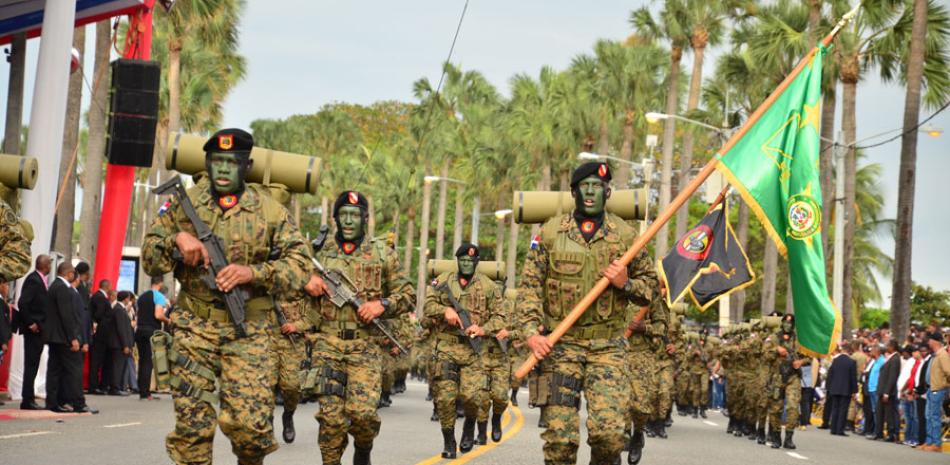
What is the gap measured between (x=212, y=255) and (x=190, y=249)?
23 centimetres

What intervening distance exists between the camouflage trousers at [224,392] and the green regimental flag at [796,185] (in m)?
5.85

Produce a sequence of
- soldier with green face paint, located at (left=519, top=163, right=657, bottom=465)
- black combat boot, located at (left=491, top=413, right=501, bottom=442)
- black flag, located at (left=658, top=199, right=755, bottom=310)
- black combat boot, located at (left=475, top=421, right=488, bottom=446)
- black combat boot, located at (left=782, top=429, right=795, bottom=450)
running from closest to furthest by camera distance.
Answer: soldier with green face paint, located at (left=519, top=163, right=657, bottom=465), black combat boot, located at (left=475, top=421, right=488, bottom=446), black combat boot, located at (left=491, top=413, right=501, bottom=442), black flag, located at (left=658, top=199, right=755, bottom=310), black combat boot, located at (left=782, top=429, right=795, bottom=450)

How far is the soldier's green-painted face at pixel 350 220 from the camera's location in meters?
11.4

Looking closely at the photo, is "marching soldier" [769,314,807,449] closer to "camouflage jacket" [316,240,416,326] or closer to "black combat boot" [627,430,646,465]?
"black combat boot" [627,430,646,465]

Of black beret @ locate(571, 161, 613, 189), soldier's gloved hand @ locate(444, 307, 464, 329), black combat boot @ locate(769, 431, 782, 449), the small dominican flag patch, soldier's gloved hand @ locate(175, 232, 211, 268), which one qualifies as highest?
black beret @ locate(571, 161, 613, 189)

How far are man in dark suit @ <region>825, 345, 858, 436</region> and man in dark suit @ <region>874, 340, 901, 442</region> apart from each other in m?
1.20

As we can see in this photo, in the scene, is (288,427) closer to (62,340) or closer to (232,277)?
(62,340)

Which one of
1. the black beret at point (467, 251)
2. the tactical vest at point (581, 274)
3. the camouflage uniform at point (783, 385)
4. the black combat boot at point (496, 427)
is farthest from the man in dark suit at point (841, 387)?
the tactical vest at point (581, 274)

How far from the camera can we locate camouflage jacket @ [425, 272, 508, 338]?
1593 centimetres

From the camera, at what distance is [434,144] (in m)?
72.3

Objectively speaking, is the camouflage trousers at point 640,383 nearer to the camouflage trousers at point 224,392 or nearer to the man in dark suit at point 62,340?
the camouflage trousers at point 224,392

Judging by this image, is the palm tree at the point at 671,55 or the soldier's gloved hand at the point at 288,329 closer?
the soldier's gloved hand at the point at 288,329

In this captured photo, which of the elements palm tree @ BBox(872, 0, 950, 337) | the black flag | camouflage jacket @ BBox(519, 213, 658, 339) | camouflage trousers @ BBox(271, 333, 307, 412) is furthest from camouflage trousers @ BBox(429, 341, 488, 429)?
palm tree @ BBox(872, 0, 950, 337)

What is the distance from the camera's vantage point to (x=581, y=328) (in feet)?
33.4
